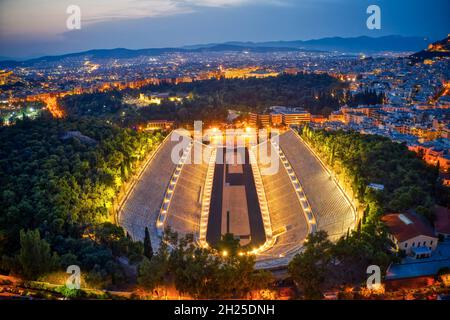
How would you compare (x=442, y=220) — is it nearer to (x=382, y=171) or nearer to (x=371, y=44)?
(x=382, y=171)

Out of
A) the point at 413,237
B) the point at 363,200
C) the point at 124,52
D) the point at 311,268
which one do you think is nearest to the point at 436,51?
the point at 363,200

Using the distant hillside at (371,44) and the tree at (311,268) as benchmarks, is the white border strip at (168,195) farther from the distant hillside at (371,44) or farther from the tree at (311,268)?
the distant hillside at (371,44)

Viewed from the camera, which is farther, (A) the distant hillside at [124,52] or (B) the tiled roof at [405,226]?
(A) the distant hillside at [124,52]

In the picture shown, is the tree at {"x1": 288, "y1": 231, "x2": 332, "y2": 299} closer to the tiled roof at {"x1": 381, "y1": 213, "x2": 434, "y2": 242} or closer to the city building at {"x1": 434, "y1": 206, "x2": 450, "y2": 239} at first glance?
the tiled roof at {"x1": 381, "y1": 213, "x2": 434, "y2": 242}

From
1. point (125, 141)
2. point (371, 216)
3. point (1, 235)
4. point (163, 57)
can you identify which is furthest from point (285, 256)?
point (163, 57)

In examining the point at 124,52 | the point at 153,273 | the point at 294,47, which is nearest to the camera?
the point at 153,273

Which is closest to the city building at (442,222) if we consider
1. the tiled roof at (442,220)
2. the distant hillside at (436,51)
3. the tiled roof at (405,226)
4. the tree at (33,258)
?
the tiled roof at (442,220)
